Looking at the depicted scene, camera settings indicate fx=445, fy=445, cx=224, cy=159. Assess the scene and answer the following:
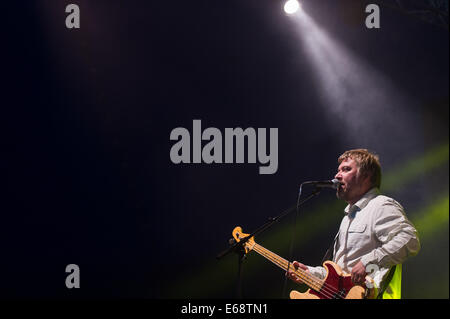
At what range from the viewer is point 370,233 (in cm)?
280

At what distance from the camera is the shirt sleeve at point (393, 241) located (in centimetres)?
261

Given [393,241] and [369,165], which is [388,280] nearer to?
[393,241]

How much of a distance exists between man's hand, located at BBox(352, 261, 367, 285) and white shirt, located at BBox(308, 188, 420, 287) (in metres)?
0.04

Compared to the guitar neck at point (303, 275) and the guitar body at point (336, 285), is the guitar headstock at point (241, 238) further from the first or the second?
the guitar body at point (336, 285)

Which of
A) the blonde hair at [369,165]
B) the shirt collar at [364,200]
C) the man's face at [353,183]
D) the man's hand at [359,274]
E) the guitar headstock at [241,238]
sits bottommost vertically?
the man's hand at [359,274]

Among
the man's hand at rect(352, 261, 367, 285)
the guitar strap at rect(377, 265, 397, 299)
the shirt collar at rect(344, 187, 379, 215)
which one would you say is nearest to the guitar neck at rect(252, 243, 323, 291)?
the man's hand at rect(352, 261, 367, 285)

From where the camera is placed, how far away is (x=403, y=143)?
13.2ft

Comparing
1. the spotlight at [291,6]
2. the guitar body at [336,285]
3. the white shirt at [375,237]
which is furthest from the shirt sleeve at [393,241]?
the spotlight at [291,6]

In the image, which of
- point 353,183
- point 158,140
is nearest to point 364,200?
point 353,183

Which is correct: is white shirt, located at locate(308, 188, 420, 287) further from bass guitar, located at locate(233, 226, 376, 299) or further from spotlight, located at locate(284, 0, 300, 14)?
spotlight, located at locate(284, 0, 300, 14)

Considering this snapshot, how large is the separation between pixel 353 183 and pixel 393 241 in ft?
1.71

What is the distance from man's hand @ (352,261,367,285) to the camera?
2.54m
